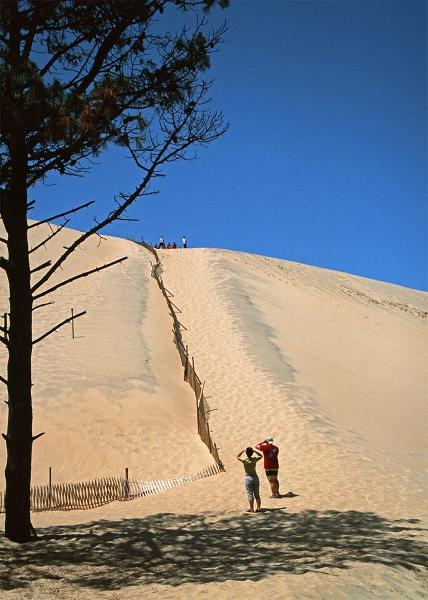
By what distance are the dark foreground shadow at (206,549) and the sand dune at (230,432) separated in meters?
0.04

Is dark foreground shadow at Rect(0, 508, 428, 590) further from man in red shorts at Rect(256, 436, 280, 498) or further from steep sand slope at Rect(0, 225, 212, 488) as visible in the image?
steep sand slope at Rect(0, 225, 212, 488)

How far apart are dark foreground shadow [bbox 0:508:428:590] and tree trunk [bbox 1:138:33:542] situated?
19.3 inches

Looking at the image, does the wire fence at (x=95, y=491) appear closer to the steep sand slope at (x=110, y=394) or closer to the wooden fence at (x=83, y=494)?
the wooden fence at (x=83, y=494)

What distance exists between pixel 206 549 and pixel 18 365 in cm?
363

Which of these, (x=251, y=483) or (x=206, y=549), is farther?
(x=251, y=483)

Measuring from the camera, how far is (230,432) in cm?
1880

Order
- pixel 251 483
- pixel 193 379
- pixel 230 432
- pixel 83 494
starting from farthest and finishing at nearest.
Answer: pixel 193 379 < pixel 230 432 < pixel 83 494 < pixel 251 483

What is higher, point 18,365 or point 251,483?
point 18,365

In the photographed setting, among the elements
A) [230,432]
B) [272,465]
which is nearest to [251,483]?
[272,465]

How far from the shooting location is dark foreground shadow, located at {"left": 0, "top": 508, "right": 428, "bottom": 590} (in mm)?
7684

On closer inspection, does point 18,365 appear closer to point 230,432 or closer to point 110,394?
point 230,432

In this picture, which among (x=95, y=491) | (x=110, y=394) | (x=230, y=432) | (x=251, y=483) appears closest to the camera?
(x=251, y=483)

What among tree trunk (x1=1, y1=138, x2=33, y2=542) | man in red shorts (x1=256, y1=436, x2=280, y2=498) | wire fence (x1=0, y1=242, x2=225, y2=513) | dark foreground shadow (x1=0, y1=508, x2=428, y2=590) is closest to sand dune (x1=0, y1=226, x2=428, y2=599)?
dark foreground shadow (x1=0, y1=508, x2=428, y2=590)

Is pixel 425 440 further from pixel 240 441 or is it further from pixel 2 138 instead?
pixel 2 138
